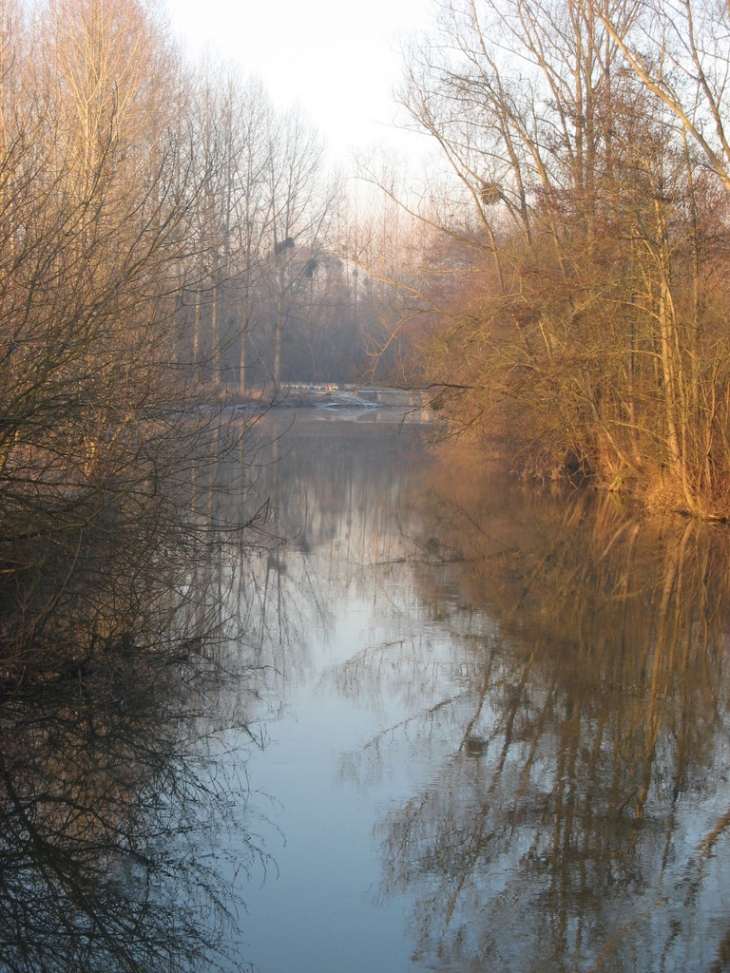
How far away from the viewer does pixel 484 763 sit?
6449mm

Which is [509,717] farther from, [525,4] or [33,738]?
[525,4]

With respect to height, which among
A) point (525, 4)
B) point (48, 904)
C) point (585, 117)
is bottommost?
point (48, 904)

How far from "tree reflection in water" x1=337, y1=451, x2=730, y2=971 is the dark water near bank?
0.7 inches

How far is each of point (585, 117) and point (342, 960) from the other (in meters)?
19.9

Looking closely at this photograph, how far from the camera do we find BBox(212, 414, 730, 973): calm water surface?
4434 mm

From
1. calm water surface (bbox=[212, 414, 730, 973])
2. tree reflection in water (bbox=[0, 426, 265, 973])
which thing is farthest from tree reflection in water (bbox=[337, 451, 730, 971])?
tree reflection in water (bbox=[0, 426, 265, 973])

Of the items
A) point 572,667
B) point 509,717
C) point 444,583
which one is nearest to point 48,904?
point 509,717

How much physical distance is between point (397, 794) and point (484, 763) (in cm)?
70

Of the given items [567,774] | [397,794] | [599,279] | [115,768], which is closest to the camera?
[397,794]

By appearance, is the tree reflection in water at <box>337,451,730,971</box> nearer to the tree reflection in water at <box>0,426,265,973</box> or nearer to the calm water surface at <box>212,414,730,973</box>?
the calm water surface at <box>212,414,730,973</box>

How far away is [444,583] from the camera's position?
12.6 m

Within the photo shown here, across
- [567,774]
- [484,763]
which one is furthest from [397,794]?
[567,774]

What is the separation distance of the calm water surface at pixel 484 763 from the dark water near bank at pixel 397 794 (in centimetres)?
2

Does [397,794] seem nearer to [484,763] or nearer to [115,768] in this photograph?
[484,763]
